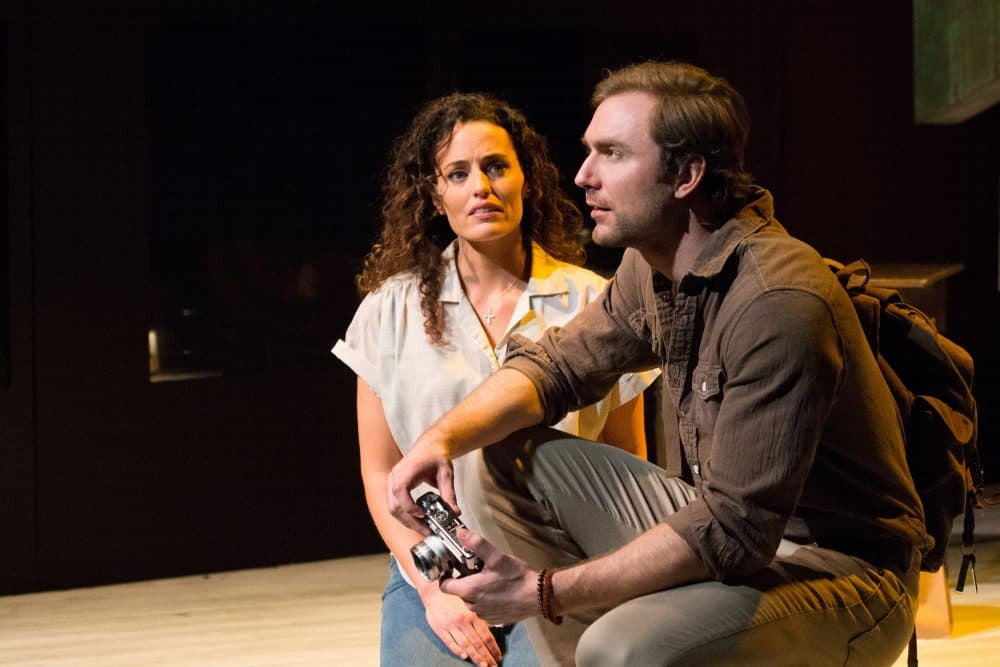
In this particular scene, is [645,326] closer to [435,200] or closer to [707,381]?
[707,381]

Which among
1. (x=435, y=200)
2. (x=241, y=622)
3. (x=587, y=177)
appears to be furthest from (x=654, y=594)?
(x=241, y=622)

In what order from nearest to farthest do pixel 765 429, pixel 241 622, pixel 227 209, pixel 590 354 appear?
pixel 765 429 < pixel 590 354 < pixel 241 622 < pixel 227 209

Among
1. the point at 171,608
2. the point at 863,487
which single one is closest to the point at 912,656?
the point at 863,487

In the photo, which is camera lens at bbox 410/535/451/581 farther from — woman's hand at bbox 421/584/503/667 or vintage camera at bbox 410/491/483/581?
woman's hand at bbox 421/584/503/667

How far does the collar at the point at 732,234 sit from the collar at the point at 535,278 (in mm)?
749

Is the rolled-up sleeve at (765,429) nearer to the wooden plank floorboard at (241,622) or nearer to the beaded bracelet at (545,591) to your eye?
the beaded bracelet at (545,591)

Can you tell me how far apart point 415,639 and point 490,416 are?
66 centimetres

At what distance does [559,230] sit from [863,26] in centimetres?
260

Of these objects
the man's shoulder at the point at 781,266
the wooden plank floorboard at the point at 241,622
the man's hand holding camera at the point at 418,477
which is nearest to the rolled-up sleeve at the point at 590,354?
the man's hand holding camera at the point at 418,477

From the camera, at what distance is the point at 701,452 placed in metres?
2.28

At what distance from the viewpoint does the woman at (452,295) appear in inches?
115

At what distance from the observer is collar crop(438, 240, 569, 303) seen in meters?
2.98

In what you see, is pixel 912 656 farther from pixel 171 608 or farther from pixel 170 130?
pixel 170 130

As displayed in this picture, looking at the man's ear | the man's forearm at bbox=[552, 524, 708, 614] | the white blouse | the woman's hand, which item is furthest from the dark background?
the man's forearm at bbox=[552, 524, 708, 614]
